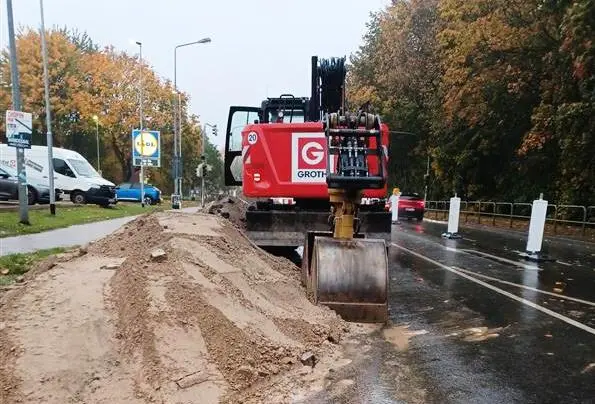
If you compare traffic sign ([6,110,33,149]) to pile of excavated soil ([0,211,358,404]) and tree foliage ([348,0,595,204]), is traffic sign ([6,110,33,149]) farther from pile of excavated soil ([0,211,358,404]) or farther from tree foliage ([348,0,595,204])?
tree foliage ([348,0,595,204])

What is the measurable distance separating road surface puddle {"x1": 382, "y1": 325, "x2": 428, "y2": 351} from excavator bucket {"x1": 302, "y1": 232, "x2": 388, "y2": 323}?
198 mm

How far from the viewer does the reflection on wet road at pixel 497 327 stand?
436 cm

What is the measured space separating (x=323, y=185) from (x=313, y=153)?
53cm

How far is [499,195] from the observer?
3278 cm

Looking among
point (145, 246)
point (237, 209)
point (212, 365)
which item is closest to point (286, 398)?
point (212, 365)

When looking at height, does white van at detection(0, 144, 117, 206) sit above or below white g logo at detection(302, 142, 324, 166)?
below

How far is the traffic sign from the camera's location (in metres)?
15.5

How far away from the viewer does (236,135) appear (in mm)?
11086

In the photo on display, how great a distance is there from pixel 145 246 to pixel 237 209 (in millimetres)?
4354

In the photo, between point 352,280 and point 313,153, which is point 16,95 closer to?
point 313,153

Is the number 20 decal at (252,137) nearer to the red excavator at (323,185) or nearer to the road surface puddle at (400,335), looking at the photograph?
the red excavator at (323,185)

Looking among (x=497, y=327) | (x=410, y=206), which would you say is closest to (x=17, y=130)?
(x=497, y=327)

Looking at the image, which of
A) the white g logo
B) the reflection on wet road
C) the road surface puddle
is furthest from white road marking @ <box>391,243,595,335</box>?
the white g logo

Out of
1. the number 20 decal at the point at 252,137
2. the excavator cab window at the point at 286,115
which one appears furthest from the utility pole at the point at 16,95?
the number 20 decal at the point at 252,137
